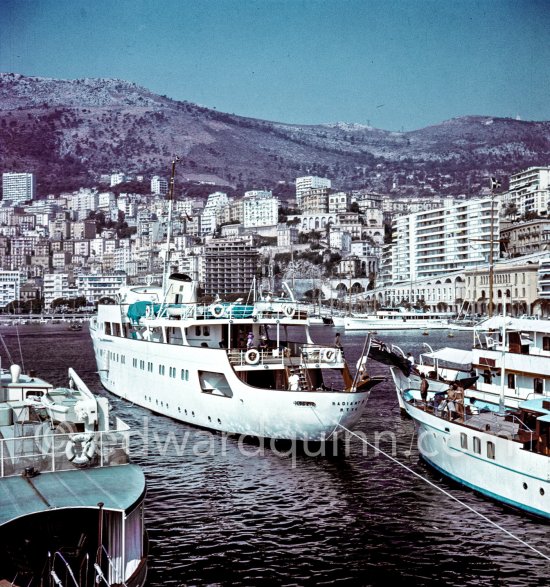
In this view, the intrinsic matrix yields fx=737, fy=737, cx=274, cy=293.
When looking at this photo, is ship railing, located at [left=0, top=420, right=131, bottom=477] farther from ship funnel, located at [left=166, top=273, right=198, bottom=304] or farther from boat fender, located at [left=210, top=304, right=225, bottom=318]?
ship funnel, located at [left=166, top=273, right=198, bottom=304]

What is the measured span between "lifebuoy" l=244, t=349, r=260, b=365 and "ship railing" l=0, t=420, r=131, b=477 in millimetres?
12315

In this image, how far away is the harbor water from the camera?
15914 millimetres

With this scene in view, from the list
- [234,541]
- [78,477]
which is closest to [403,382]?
[234,541]

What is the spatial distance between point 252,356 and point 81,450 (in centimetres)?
1324

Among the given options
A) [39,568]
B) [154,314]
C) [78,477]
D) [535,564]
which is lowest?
[535,564]

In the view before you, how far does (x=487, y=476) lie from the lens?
20.4 m

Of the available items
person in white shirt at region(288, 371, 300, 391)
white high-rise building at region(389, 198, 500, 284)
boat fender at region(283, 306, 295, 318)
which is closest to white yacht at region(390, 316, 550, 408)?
person in white shirt at region(288, 371, 300, 391)

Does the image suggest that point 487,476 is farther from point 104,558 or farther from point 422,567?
point 104,558

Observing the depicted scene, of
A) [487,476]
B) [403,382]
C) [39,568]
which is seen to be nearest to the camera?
[39,568]

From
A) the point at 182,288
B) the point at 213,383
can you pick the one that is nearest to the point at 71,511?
the point at 213,383

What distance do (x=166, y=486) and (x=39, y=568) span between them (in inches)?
411

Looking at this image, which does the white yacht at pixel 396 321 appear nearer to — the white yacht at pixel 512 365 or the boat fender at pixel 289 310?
the white yacht at pixel 512 365

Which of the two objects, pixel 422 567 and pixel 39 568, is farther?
pixel 422 567

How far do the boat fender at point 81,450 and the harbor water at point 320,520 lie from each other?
3.30 m
